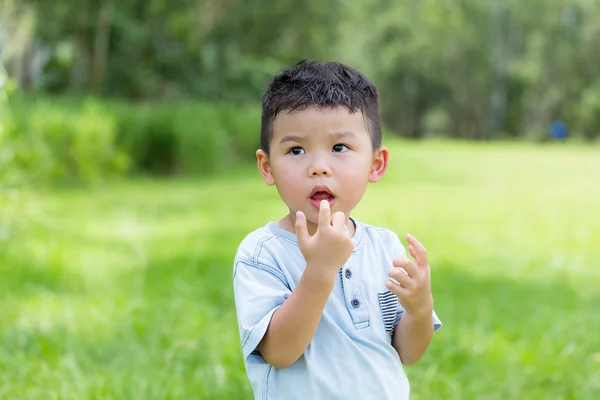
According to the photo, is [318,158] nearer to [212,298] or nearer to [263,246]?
[263,246]

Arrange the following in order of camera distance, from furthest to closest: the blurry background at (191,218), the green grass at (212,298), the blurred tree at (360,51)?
the blurred tree at (360,51), the blurry background at (191,218), the green grass at (212,298)

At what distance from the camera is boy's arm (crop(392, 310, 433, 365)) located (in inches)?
64.7

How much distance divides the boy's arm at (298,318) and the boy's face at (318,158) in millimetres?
168

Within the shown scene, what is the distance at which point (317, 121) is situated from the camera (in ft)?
5.02

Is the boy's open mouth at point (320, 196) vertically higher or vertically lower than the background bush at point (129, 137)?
higher

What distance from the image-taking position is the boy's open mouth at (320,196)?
5.05ft

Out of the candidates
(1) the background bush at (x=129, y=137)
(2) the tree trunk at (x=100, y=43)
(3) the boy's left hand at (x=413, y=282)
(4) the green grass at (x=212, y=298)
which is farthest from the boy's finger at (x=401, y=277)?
(2) the tree trunk at (x=100, y=43)

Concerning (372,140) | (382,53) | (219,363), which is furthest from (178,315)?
(382,53)

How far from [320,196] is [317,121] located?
14cm

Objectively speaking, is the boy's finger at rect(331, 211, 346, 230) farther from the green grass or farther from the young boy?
the green grass

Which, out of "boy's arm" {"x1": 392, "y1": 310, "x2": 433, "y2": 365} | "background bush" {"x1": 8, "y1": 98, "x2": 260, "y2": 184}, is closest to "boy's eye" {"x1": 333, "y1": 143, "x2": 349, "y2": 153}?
"boy's arm" {"x1": 392, "y1": 310, "x2": 433, "y2": 365}

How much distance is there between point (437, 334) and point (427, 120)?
38073mm

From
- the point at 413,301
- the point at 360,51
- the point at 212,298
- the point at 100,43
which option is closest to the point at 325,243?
the point at 413,301

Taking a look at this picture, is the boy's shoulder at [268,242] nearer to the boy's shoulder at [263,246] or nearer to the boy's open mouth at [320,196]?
the boy's shoulder at [263,246]
